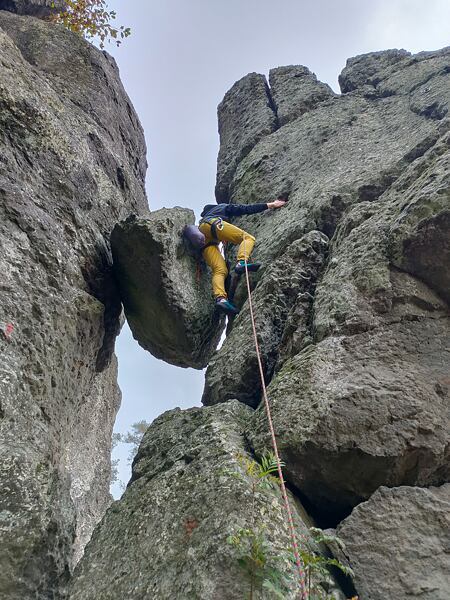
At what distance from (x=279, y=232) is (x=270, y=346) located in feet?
8.22

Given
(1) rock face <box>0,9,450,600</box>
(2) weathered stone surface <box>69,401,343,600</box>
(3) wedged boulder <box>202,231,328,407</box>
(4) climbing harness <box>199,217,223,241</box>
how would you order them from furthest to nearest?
1. (4) climbing harness <box>199,217,223,241</box>
2. (3) wedged boulder <box>202,231,328,407</box>
3. (1) rock face <box>0,9,450,600</box>
4. (2) weathered stone surface <box>69,401,343,600</box>

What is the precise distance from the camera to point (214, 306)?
28.0 ft

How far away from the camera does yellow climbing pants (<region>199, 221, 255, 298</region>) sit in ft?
28.2

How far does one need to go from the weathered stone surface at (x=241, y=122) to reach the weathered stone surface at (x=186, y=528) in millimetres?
8239

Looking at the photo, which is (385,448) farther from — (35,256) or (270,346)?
(35,256)

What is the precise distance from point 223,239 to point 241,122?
557 cm

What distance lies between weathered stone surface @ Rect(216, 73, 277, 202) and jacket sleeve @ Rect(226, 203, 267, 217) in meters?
2.47

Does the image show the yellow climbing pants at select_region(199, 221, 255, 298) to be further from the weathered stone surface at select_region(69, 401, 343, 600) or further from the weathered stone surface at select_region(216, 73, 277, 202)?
the weathered stone surface at select_region(69, 401, 343, 600)

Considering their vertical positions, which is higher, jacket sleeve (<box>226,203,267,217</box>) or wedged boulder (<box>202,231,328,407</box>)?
jacket sleeve (<box>226,203,267,217</box>)

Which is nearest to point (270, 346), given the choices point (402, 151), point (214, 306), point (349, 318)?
point (349, 318)

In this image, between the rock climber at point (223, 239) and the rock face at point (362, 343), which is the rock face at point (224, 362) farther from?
the rock climber at point (223, 239)

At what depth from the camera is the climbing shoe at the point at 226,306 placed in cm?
823

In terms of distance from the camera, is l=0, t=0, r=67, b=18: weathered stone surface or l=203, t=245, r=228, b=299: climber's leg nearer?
l=203, t=245, r=228, b=299: climber's leg

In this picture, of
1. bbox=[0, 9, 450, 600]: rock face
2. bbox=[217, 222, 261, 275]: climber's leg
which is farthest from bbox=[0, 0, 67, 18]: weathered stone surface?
bbox=[217, 222, 261, 275]: climber's leg
